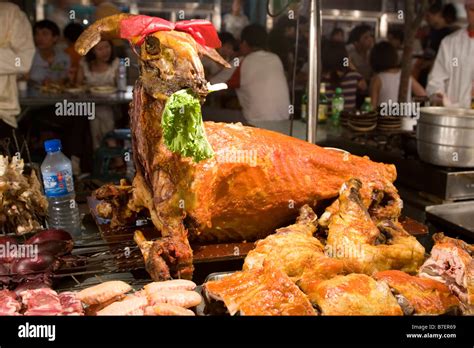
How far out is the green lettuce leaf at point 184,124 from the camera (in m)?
2.13

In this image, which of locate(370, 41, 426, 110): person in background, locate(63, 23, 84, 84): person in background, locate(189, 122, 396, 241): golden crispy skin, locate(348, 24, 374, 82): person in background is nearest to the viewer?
locate(189, 122, 396, 241): golden crispy skin

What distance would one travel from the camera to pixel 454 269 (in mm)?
2049

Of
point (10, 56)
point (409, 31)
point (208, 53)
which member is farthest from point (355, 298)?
point (10, 56)

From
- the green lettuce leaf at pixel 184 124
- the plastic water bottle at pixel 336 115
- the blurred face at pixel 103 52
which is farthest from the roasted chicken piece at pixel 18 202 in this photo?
the blurred face at pixel 103 52

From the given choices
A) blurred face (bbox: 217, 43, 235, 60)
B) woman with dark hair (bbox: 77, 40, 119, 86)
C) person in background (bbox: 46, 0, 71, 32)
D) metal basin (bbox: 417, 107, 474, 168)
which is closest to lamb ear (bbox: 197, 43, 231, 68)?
metal basin (bbox: 417, 107, 474, 168)

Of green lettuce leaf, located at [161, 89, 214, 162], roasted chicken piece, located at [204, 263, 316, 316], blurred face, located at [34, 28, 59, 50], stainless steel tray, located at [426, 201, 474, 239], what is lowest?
stainless steel tray, located at [426, 201, 474, 239]

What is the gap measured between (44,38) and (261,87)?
133 inches

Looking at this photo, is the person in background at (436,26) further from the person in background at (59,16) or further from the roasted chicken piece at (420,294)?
Answer: the roasted chicken piece at (420,294)

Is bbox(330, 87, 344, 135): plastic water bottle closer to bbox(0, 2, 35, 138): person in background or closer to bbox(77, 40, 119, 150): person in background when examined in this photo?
bbox(77, 40, 119, 150): person in background

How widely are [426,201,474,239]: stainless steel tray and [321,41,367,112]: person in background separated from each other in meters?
3.75

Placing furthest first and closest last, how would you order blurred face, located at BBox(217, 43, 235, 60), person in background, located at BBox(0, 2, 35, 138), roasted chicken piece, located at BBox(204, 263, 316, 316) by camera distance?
blurred face, located at BBox(217, 43, 235, 60), person in background, located at BBox(0, 2, 35, 138), roasted chicken piece, located at BBox(204, 263, 316, 316)

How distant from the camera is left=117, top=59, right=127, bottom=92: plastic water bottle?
7199mm

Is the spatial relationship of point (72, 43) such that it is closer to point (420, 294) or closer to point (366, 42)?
point (366, 42)

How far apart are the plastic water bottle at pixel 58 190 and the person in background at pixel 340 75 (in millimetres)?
4606
